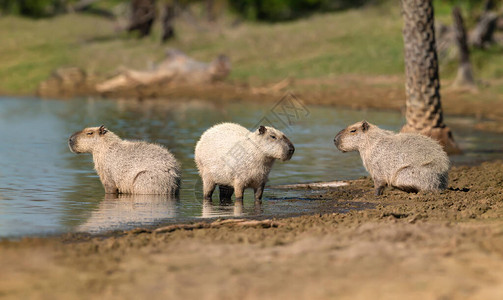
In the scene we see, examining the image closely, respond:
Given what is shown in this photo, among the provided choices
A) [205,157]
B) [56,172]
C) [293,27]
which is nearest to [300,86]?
[293,27]

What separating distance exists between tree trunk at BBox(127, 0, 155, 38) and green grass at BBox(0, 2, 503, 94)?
694mm

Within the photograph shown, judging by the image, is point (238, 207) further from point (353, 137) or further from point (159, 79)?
point (159, 79)

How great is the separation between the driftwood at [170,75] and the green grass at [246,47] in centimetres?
103

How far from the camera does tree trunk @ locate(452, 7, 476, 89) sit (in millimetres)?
24859

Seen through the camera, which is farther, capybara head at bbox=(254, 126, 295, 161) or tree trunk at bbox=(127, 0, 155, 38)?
tree trunk at bbox=(127, 0, 155, 38)

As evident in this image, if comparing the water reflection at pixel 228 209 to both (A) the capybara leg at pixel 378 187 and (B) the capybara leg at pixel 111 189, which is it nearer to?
(B) the capybara leg at pixel 111 189

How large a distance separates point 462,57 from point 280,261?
19849 millimetres

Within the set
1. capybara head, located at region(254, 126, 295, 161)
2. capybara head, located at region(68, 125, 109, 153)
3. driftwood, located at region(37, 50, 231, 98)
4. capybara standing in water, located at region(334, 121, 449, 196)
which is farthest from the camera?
driftwood, located at region(37, 50, 231, 98)

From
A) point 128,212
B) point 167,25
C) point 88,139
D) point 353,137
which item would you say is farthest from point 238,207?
point 167,25

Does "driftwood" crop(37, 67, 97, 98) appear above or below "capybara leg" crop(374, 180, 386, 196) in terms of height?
above

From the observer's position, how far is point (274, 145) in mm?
10727

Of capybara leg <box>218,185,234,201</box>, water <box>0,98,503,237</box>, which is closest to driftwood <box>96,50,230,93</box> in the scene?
water <box>0,98,503,237</box>

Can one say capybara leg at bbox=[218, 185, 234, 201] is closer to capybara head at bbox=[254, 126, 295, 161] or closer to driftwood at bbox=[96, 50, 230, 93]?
capybara head at bbox=[254, 126, 295, 161]

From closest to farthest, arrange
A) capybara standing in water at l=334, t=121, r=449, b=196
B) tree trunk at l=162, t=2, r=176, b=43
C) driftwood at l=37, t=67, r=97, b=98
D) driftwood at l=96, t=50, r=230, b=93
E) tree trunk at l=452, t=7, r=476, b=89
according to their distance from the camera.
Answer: capybara standing in water at l=334, t=121, r=449, b=196 → tree trunk at l=452, t=7, r=476, b=89 → driftwood at l=96, t=50, r=230, b=93 → driftwood at l=37, t=67, r=97, b=98 → tree trunk at l=162, t=2, r=176, b=43
